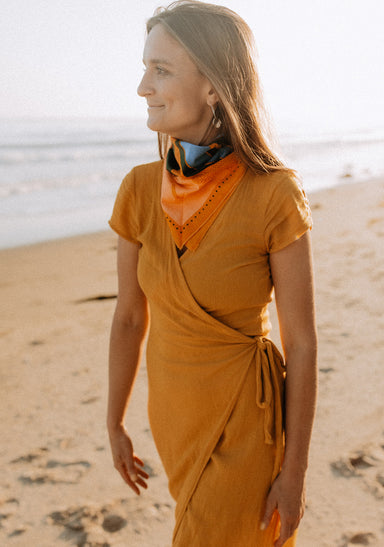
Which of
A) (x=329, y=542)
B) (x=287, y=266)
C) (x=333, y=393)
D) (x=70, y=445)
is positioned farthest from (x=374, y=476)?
(x=287, y=266)

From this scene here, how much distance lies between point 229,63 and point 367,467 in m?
2.49

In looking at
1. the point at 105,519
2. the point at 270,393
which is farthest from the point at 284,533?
the point at 105,519

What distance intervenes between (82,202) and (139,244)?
447 inches

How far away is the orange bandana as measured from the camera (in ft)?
5.33

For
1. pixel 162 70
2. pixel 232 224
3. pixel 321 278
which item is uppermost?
pixel 162 70

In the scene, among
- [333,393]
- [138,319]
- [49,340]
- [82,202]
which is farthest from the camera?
[82,202]

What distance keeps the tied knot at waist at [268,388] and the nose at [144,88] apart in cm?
77

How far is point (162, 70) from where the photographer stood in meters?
1.62

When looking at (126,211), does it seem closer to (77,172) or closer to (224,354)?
(224,354)

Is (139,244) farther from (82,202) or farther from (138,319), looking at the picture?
(82,202)

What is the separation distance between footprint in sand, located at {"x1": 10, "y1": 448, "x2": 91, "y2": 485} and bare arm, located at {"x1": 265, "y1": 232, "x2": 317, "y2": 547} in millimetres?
1950

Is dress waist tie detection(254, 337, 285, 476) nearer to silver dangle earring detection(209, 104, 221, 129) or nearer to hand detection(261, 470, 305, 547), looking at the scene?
hand detection(261, 470, 305, 547)

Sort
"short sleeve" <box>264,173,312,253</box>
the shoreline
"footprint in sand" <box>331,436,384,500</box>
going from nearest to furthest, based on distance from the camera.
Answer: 1. "short sleeve" <box>264,173,312,253</box>
2. "footprint in sand" <box>331,436,384,500</box>
3. the shoreline

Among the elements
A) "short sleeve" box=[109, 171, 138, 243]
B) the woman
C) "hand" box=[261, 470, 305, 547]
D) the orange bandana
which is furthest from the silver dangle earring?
"hand" box=[261, 470, 305, 547]
